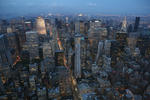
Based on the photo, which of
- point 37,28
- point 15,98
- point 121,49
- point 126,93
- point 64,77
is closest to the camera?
point 126,93

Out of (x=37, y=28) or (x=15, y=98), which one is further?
(x=37, y=28)

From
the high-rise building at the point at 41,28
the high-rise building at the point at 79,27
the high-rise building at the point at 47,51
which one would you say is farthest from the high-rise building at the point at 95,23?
the high-rise building at the point at 47,51

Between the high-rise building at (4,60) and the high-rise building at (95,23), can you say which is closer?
the high-rise building at (4,60)

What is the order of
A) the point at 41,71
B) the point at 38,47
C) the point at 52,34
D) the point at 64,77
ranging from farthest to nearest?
the point at 52,34, the point at 38,47, the point at 41,71, the point at 64,77

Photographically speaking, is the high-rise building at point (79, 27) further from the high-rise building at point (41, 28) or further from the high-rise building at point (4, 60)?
the high-rise building at point (4, 60)

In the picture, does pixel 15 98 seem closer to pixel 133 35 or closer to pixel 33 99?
pixel 33 99

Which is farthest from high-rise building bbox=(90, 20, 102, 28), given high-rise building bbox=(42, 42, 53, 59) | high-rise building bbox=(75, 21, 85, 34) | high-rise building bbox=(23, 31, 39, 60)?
high-rise building bbox=(23, 31, 39, 60)

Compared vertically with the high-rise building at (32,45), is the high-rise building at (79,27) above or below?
above

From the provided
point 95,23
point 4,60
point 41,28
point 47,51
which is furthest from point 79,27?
point 4,60

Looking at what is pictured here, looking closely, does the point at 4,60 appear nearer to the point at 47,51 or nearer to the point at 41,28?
the point at 47,51

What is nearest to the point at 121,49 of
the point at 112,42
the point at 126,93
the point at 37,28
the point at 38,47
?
the point at 112,42

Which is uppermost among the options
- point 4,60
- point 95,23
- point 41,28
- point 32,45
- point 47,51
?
point 95,23
